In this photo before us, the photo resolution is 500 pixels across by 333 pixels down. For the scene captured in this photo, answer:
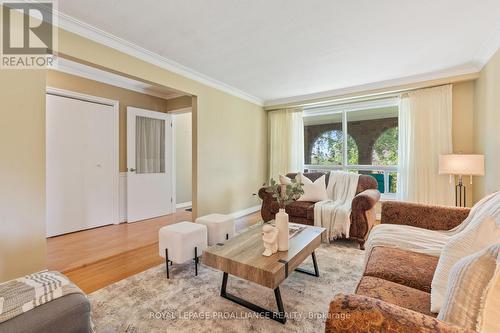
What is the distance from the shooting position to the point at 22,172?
78.2 inches

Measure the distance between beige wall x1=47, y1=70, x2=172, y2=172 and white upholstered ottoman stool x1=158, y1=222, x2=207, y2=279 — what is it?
2.39 m

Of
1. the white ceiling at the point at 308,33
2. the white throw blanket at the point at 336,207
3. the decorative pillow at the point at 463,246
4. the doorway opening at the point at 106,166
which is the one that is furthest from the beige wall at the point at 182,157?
the decorative pillow at the point at 463,246

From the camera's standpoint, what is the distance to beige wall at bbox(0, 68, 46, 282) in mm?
1901

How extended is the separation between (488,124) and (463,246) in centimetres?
266

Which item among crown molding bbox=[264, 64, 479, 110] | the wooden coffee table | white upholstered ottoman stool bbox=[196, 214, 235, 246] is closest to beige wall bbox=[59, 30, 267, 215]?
crown molding bbox=[264, 64, 479, 110]

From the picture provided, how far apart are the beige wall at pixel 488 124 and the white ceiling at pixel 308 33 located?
25 centimetres

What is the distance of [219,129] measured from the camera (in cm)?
409

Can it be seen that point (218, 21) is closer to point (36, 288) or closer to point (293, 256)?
point (293, 256)

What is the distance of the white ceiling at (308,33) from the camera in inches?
79.4

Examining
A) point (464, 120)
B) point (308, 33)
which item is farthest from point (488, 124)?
point (308, 33)

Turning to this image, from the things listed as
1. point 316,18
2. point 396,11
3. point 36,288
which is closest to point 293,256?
point 36,288

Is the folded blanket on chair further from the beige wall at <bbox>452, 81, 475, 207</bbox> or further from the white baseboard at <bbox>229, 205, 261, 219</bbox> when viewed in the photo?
the beige wall at <bbox>452, 81, 475, 207</bbox>

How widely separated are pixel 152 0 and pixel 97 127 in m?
2.64

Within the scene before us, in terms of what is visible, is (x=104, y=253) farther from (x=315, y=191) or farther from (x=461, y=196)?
(x=461, y=196)
